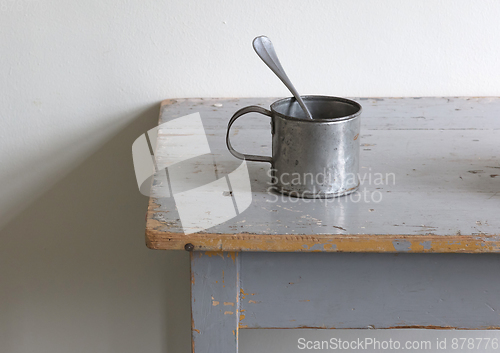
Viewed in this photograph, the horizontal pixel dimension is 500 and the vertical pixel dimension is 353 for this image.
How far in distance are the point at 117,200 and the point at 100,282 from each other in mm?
204

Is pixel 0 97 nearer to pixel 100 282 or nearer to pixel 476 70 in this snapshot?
pixel 100 282

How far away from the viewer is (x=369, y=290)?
1.70ft

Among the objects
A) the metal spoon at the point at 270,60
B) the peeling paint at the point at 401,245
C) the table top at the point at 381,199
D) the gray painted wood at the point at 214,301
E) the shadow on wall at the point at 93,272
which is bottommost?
the shadow on wall at the point at 93,272

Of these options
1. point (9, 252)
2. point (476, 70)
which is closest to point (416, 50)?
point (476, 70)

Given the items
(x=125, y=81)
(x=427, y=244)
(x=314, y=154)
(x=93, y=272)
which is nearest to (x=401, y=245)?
(x=427, y=244)

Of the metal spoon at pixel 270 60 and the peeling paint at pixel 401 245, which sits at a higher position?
the metal spoon at pixel 270 60

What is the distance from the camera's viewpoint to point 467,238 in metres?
0.48

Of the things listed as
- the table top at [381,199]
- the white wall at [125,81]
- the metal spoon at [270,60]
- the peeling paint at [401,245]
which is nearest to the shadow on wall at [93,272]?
the white wall at [125,81]

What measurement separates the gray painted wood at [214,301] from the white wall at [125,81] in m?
0.57

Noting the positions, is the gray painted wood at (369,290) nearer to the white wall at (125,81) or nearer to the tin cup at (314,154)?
the tin cup at (314,154)

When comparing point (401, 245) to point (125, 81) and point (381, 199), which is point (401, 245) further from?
point (125, 81)

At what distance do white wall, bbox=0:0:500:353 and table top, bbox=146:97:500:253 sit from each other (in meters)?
0.16

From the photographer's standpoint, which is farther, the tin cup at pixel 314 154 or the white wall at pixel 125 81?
the white wall at pixel 125 81

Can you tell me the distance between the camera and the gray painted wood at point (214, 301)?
0.50 m
